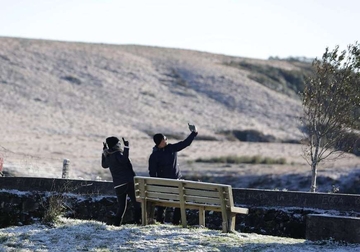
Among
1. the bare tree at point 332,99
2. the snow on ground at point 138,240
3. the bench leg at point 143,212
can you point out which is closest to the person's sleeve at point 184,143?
the bench leg at point 143,212

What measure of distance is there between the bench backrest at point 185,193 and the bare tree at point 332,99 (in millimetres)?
6760

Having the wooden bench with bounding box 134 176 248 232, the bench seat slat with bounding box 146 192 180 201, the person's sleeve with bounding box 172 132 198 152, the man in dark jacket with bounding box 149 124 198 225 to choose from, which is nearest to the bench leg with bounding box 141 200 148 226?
the wooden bench with bounding box 134 176 248 232

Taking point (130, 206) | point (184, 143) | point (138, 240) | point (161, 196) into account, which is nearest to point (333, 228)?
point (138, 240)

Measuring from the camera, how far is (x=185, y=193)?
16.9 metres

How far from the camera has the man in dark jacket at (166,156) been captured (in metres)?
17.6

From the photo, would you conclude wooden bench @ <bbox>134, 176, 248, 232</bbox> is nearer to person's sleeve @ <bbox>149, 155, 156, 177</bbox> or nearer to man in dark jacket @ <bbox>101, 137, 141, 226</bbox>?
man in dark jacket @ <bbox>101, 137, 141, 226</bbox>

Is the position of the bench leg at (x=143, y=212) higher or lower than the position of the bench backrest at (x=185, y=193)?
lower

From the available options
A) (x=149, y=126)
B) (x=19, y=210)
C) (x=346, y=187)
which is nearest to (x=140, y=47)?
(x=149, y=126)

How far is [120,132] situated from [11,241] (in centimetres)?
4050

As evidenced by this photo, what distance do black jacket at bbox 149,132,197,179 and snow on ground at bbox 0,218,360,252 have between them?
98 centimetres

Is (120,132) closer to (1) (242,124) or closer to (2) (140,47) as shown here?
(1) (242,124)

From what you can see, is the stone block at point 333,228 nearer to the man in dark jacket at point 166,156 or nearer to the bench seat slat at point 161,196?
the bench seat slat at point 161,196

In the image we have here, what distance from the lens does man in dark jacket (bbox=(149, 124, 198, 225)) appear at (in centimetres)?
1762

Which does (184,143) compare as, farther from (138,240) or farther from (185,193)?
(138,240)
